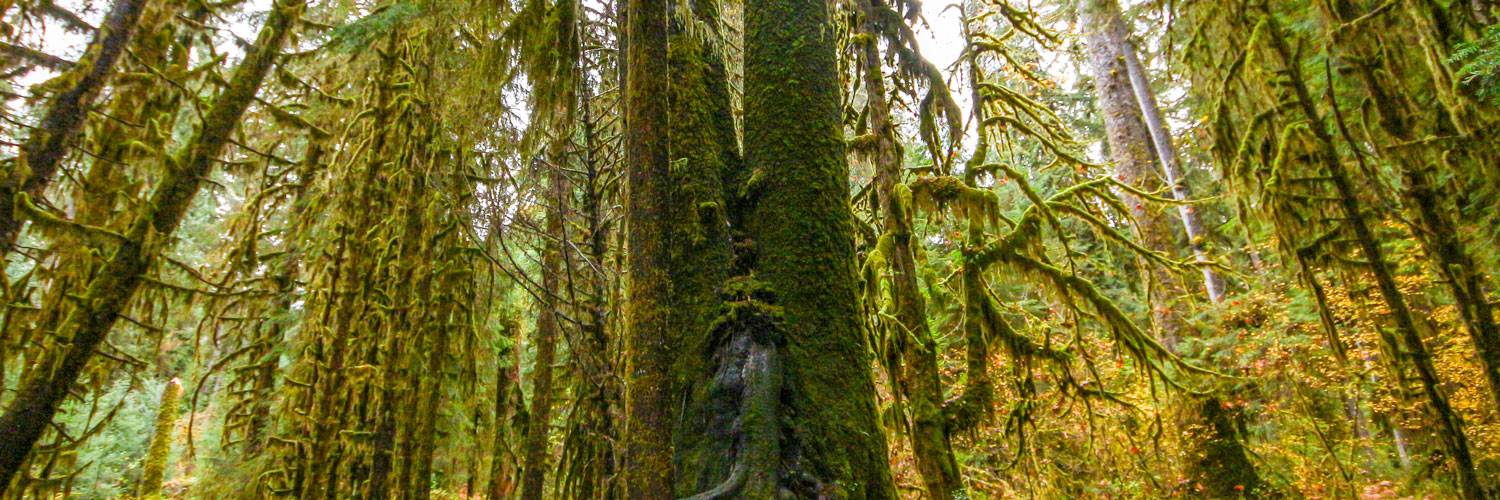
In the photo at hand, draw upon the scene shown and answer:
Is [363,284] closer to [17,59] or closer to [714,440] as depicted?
[17,59]

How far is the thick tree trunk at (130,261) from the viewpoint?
A: 440 cm

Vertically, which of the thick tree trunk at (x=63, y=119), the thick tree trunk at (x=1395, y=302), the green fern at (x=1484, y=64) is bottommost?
the thick tree trunk at (x=1395, y=302)

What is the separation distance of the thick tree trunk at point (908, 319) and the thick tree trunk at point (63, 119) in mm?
5320

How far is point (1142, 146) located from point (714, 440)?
9245mm

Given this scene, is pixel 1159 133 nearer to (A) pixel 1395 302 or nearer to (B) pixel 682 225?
(A) pixel 1395 302

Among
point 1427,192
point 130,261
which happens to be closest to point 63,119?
point 130,261

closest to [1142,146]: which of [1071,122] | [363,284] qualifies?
[1071,122]

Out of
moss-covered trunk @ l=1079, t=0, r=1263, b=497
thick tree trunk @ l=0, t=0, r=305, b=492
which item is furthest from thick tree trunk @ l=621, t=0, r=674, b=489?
moss-covered trunk @ l=1079, t=0, r=1263, b=497

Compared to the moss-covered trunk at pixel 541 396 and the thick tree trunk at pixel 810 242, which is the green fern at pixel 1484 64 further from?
the moss-covered trunk at pixel 541 396

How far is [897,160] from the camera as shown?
18.8 ft

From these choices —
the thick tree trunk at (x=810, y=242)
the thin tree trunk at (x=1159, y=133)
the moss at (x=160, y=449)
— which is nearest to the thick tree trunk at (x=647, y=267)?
the thick tree trunk at (x=810, y=242)

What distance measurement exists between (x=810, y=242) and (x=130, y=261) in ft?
15.7

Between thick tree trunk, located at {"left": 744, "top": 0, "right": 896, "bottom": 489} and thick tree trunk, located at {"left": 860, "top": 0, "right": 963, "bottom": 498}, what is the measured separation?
1867 millimetres

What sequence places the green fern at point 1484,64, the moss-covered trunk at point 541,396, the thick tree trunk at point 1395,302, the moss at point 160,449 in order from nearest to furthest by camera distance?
the green fern at point 1484,64 → the thick tree trunk at point 1395,302 → the moss-covered trunk at point 541,396 → the moss at point 160,449
